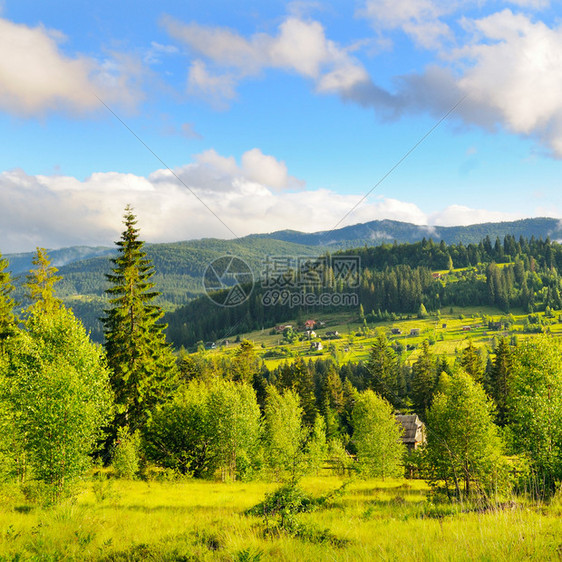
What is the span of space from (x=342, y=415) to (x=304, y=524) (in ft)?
260

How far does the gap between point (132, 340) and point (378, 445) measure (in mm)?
34985

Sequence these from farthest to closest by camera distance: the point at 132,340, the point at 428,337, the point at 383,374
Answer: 1. the point at 428,337
2. the point at 383,374
3. the point at 132,340

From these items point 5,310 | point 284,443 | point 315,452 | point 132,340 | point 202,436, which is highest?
point 5,310

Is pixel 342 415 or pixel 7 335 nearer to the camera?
pixel 7 335

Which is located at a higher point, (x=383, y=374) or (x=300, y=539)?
(x=300, y=539)

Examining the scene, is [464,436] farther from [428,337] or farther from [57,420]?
[428,337]

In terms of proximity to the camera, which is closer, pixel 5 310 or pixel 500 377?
pixel 5 310

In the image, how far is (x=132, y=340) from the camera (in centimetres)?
3138

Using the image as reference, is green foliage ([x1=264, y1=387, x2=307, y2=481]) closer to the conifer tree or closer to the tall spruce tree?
the tall spruce tree

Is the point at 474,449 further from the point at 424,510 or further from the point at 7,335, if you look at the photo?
the point at 7,335

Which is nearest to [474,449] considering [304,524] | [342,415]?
[304,524]

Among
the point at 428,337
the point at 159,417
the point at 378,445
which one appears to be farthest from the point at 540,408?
the point at 428,337

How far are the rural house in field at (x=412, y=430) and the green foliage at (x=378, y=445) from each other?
18730mm

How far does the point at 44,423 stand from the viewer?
17.8 m
